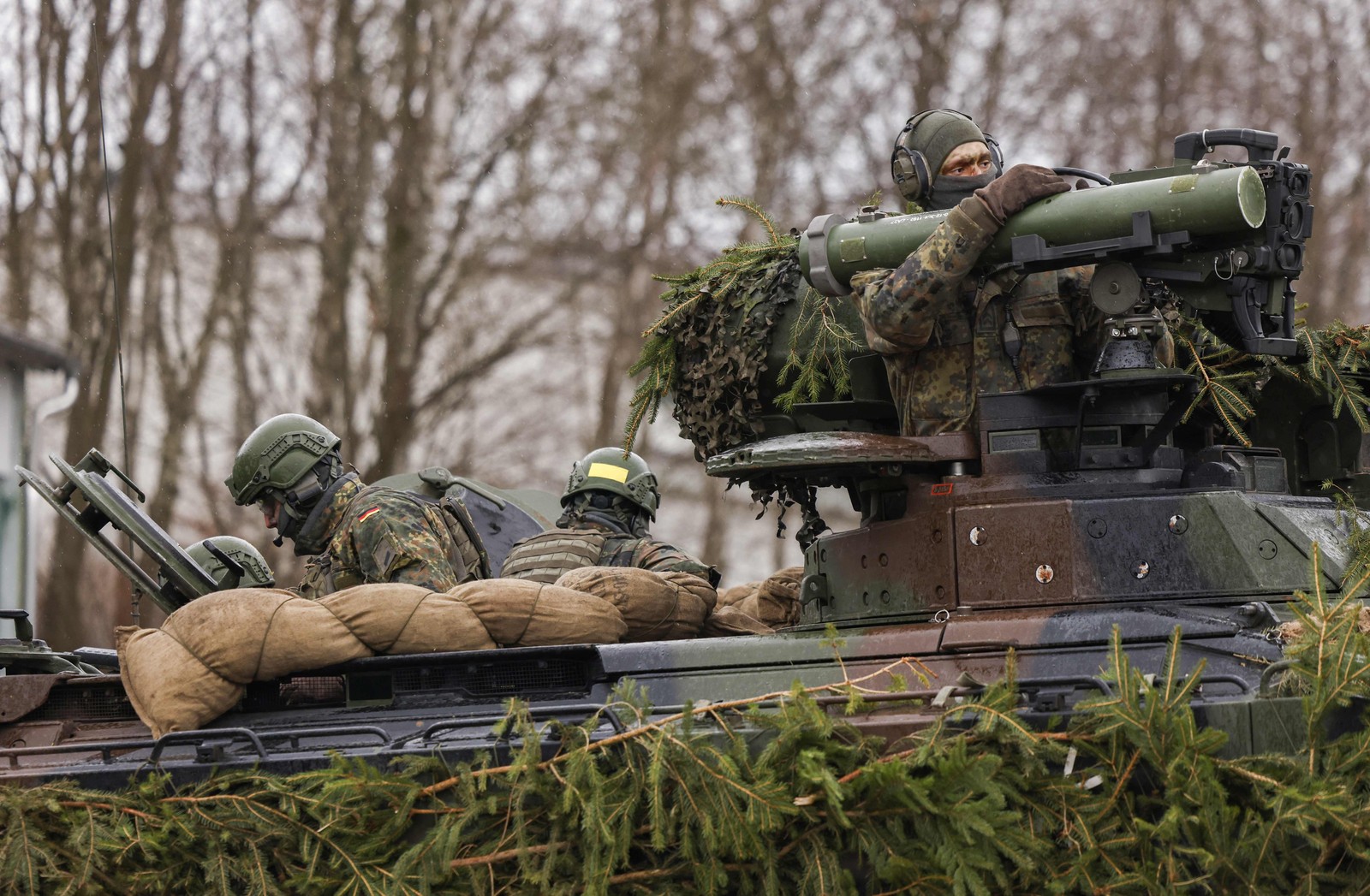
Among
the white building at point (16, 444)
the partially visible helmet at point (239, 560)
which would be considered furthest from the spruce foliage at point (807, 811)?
the white building at point (16, 444)

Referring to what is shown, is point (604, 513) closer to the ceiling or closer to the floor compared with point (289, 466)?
closer to the floor

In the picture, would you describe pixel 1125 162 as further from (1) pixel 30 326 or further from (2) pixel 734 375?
(2) pixel 734 375

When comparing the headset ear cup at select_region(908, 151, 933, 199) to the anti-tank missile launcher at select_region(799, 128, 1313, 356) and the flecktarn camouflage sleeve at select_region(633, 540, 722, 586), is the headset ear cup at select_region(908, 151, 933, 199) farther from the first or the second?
the flecktarn camouflage sleeve at select_region(633, 540, 722, 586)

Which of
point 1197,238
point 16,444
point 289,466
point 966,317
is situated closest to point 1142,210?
point 1197,238

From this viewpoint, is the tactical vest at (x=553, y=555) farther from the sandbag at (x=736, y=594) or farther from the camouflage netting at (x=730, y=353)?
the camouflage netting at (x=730, y=353)

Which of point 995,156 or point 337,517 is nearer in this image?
point 995,156

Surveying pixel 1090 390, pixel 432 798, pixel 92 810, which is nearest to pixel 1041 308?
pixel 1090 390

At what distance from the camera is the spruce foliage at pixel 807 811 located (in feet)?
20.0

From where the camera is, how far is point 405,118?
19.3m

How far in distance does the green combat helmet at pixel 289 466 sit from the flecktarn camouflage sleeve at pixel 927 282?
2968 mm

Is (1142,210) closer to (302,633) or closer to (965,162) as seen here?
(965,162)

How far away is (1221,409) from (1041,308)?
2.61ft

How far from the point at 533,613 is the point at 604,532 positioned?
2.78 meters

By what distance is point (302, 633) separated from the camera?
25.0 feet
